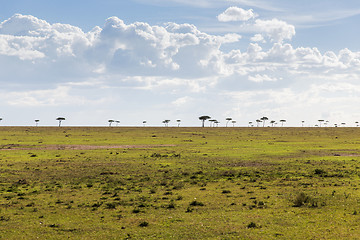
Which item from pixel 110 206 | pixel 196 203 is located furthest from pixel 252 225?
pixel 110 206

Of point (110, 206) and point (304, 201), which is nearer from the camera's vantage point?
point (110, 206)

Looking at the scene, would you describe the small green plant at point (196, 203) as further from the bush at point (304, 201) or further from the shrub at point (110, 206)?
the bush at point (304, 201)

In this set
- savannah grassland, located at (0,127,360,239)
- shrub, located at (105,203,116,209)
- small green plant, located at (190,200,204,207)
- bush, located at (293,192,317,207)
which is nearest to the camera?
savannah grassland, located at (0,127,360,239)

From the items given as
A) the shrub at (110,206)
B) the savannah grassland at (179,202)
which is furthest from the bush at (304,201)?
the shrub at (110,206)

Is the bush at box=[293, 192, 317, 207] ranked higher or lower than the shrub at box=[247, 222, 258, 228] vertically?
higher

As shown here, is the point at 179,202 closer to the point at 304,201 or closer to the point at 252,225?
the point at 252,225

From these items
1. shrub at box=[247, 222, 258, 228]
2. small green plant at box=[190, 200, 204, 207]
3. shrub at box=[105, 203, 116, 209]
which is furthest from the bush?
shrub at box=[105, 203, 116, 209]

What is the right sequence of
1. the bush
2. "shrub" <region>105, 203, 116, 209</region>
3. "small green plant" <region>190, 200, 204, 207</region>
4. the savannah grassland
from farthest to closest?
"small green plant" <region>190, 200, 204, 207</region>, the bush, "shrub" <region>105, 203, 116, 209</region>, the savannah grassland

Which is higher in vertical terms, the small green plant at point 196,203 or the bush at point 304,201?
the bush at point 304,201

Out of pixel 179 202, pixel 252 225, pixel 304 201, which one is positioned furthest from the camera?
pixel 179 202

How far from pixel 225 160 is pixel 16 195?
32.5 meters

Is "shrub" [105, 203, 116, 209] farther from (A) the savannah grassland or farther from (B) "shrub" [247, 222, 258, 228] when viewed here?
(B) "shrub" [247, 222, 258, 228]

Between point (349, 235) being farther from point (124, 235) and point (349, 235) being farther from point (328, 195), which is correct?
point (124, 235)

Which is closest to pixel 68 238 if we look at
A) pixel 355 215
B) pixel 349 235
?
pixel 349 235
